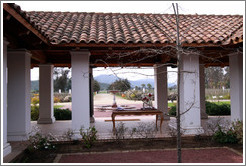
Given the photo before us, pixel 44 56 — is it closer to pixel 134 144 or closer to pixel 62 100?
pixel 134 144

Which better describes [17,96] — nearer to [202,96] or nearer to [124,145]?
[124,145]

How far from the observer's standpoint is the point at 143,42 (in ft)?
22.6

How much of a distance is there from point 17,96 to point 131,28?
4270 mm

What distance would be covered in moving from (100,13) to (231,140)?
7245 millimetres

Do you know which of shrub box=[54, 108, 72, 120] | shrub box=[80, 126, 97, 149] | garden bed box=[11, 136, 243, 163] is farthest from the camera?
shrub box=[54, 108, 72, 120]

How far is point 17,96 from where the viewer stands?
23.6 ft

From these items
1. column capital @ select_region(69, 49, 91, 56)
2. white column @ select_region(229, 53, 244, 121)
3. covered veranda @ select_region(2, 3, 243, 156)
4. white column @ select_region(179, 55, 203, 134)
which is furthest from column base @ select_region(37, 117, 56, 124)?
white column @ select_region(229, 53, 244, 121)

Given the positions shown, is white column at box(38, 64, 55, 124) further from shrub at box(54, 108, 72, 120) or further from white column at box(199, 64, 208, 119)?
white column at box(199, 64, 208, 119)

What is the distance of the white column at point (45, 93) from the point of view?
1124 cm

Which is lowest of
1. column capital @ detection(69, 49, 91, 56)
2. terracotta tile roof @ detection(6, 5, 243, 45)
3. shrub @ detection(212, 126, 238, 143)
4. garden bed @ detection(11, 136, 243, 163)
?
garden bed @ detection(11, 136, 243, 163)

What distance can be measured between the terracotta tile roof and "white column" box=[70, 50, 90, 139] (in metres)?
0.71

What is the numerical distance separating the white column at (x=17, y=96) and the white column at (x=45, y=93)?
13.1 feet

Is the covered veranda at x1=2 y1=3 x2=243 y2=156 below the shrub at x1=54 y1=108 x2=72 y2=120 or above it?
above

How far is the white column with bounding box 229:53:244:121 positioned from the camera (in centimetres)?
771
